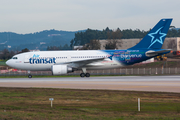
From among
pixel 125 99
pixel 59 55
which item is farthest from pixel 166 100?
pixel 59 55

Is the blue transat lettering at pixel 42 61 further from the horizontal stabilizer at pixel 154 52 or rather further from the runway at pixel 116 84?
the horizontal stabilizer at pixel 154 52

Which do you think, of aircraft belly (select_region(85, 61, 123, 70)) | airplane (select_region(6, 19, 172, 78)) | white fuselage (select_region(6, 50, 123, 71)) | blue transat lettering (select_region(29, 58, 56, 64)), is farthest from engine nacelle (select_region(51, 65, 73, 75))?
aircraft belly (select_region(85, 61, 123, 70))

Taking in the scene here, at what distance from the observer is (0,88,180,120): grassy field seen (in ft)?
45.5

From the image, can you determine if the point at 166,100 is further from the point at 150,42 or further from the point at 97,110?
the point at 150,42

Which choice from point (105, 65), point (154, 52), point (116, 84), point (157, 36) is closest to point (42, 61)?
point (105, 65)

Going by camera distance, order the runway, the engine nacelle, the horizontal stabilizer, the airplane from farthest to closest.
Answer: the airplane → the horizontal stabilizer → the engine nacelle → the runway

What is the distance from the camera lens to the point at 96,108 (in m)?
16.3

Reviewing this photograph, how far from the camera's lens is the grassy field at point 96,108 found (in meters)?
13.9

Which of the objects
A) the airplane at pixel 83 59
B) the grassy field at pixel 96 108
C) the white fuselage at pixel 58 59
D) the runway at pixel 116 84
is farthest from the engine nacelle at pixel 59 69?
the grassy field at pixel 96 108

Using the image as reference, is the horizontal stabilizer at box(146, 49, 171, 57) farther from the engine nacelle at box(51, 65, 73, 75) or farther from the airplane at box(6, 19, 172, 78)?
the engine nacelle at box(51, 65, 73, 75)

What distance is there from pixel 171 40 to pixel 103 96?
373 ft

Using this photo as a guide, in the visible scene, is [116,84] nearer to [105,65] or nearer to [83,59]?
[105,65]

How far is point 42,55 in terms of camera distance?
4319cm

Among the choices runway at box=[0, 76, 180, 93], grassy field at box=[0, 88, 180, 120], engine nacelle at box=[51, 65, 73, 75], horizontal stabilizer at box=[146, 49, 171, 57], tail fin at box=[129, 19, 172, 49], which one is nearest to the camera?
grassy field at box=[0, 88, 180, 120]
